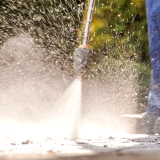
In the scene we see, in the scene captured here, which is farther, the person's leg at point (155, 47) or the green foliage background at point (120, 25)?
the green foliage background at point (120, 25)

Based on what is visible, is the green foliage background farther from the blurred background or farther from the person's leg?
the person's leg

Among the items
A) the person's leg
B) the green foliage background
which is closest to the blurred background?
the green foliage background

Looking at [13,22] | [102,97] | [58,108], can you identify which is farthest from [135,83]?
[13,22]

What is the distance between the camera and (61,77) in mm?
3613

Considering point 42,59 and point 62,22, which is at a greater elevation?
point 62,22

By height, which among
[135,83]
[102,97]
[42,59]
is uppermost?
[42,59]

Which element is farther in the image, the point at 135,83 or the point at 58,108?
the point at 135,83

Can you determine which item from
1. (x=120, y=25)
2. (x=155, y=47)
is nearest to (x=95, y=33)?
(x=120, y=25)

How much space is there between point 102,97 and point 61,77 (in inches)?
26.9

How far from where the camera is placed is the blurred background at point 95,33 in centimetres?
285

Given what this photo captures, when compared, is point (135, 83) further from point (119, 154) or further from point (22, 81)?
point (119, 154)

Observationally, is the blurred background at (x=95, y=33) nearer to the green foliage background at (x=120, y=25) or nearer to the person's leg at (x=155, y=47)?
the green foliage background at (x=120, y=25)

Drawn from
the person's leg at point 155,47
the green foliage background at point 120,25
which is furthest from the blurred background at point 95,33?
the person's leg at point 155,47

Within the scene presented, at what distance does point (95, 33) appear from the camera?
291cm
